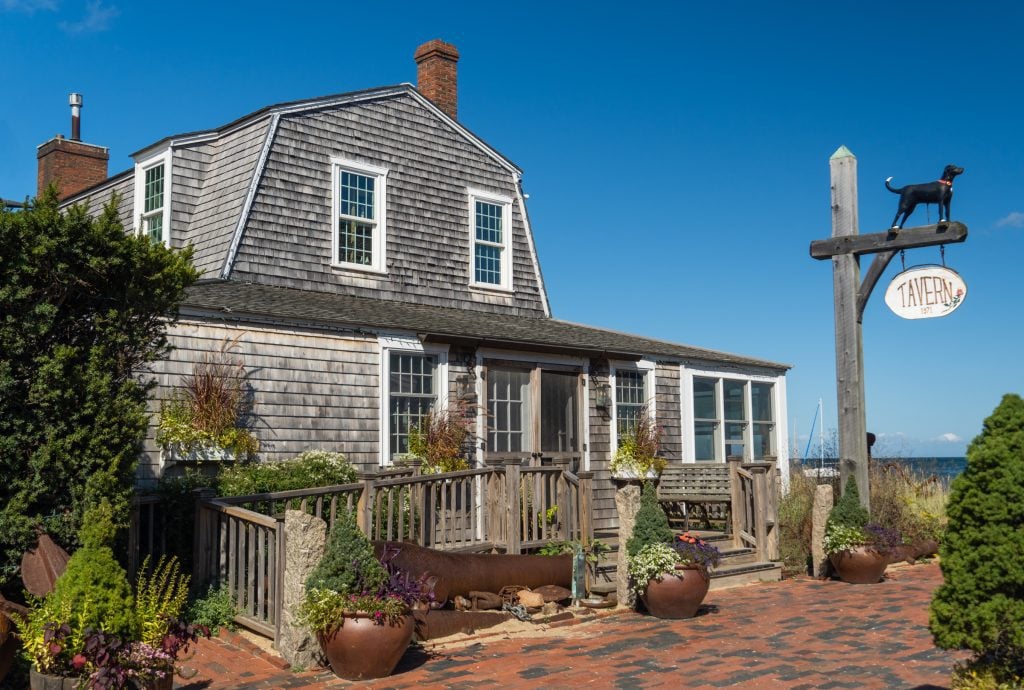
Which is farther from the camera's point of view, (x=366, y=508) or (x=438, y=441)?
(x=438, y=441)

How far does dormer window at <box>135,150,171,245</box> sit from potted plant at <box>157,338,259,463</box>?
4974 millimetres

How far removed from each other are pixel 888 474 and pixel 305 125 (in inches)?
442

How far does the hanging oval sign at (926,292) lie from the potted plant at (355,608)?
7352 mm

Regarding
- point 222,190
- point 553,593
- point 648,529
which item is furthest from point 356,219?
point 648,529

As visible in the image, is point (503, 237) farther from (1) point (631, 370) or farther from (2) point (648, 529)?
(2) point (648, 529)

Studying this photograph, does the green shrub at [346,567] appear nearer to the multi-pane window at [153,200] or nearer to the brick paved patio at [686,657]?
the brick paved patio at [686,657]

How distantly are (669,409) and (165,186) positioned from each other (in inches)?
368

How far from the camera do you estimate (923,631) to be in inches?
372

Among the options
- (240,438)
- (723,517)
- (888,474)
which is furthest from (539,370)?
(888,474)

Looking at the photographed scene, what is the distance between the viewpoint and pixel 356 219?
16047 millimetres

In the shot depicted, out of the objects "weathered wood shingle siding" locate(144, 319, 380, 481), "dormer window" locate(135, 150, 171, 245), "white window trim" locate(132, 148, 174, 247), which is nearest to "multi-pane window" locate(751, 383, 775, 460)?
"weathered wood shingle siding" locate(144, 319, 380, 481)

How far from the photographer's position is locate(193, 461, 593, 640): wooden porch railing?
8.82 metres

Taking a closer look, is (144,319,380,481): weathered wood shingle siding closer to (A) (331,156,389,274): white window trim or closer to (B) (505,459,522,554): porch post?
(B) (505,459,522,554): porch post

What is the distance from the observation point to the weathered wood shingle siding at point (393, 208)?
1501cm
